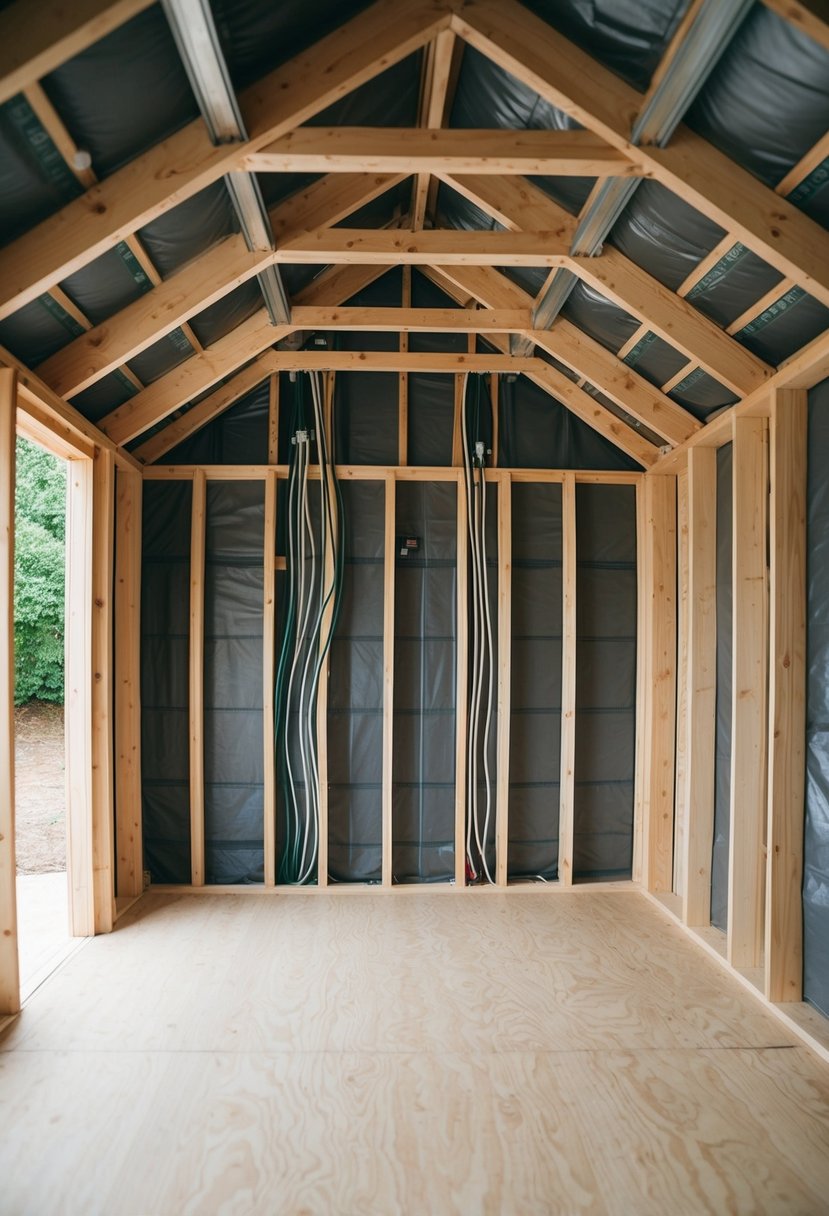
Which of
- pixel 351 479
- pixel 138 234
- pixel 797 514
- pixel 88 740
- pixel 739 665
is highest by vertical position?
pixel 138 234

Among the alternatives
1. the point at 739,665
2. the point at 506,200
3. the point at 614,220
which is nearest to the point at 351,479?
the point at 506,200

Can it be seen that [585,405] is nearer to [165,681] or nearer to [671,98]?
[671,98]

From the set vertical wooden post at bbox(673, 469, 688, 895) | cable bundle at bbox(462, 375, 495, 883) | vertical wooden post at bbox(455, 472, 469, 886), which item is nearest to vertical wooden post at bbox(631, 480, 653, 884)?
vertical wooden post at bbox(673, 469, 688, 895)

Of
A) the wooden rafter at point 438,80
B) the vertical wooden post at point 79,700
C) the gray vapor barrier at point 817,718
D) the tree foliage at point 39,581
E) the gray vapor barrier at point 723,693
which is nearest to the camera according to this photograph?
the wooden rafter at point 438,80

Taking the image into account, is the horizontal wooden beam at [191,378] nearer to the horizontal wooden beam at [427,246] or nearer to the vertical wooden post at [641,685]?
the horizontal wooden beam at [427,246]

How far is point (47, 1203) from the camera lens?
2.11m

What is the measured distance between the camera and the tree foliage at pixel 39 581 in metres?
9.55

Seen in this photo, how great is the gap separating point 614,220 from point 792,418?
1.14 meters

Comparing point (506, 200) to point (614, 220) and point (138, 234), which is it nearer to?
point (614, 220)

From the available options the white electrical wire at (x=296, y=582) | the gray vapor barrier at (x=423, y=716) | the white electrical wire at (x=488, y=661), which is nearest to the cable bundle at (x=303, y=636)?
the white electrical wire at (x=296, y=582)

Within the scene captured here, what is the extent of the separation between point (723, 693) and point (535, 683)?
120 cm

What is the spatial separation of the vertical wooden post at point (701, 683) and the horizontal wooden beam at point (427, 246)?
153 centimetres

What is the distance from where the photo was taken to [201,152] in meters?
2.58

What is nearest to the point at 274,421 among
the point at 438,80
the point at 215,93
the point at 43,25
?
the point at 438,80
